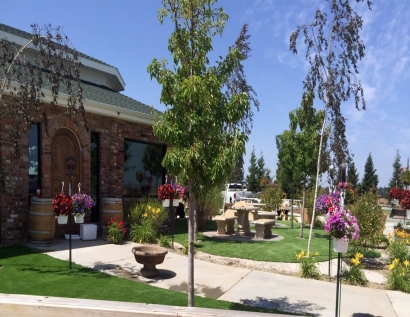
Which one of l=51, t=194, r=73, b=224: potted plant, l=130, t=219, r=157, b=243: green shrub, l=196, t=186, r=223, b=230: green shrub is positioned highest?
l=51, t=194, r=73, b=224: potted plant

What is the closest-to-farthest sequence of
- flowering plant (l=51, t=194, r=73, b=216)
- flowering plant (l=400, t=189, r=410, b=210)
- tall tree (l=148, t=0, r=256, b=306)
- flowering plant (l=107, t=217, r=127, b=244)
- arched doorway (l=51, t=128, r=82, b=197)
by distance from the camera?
1. tall tree (l=148, t=0, r=256, b=306)
2. flowering plant (l=51, t=194, r=73, b=216)
3. flowering plant (l=107, t=217, r=127, b=244)
4. arched doorway (l=51, t=128, r=82, b=197)
5. flowering plant (l=400, t=189, r=410, b=210)

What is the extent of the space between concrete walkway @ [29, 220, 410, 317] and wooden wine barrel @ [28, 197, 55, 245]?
0.32 meters

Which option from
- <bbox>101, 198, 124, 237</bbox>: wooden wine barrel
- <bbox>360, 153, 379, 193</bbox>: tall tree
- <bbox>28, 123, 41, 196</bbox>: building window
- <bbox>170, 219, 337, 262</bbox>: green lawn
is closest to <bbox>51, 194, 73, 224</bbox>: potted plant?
<bbox>28, 123, 41, 196</bbox>: building window

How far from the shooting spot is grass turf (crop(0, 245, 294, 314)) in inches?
210

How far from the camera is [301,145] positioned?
502 inches

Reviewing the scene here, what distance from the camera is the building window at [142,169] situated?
11953mm

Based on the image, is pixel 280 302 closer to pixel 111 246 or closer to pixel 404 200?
pixel 111 246

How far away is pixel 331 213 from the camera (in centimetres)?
526

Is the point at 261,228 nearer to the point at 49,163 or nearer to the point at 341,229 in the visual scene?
the point at 49,163

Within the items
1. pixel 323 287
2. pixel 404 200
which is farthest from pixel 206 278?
pixel 404 200

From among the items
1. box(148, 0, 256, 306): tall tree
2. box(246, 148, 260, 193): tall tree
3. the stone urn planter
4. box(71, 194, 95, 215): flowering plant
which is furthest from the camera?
box(246, 148, 260, 193): tall tree

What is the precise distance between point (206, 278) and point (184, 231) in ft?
17.9

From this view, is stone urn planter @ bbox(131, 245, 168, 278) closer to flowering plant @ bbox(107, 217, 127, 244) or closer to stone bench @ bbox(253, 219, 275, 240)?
flowering plant @ bbox(107, 217, 127, 244)

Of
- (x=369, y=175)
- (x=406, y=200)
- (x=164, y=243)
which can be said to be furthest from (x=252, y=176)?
(x=164, y=243)
